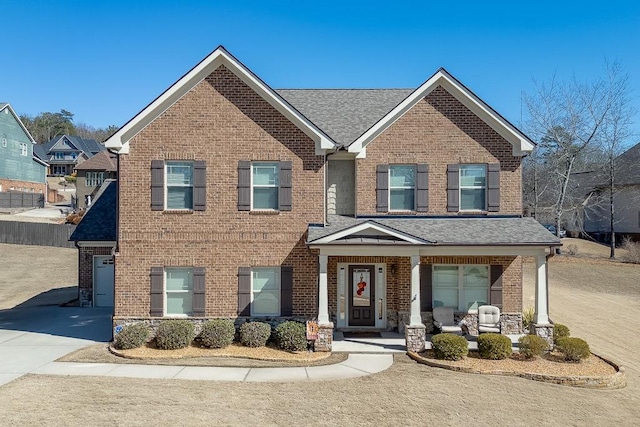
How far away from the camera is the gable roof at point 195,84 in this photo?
548 inches

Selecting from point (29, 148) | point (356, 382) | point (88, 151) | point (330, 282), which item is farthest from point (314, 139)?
point (88, 151)

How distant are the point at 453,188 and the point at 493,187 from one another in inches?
54.7

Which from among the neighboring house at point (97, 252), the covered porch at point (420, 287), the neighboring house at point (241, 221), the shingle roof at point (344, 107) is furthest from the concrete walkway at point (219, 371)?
the neighboring house at point (97, 252)

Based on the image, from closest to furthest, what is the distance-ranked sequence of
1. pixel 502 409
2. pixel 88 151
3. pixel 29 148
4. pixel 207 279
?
pixel 502 409 < pixel 207 279 < pixel 29 148 < pixel 88 151

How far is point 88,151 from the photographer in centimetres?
8838

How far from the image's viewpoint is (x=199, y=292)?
1405cm

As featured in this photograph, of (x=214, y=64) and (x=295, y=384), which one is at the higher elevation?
(x=214, y=64)

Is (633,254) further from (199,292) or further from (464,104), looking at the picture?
(199,292)

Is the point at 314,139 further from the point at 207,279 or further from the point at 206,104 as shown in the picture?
the point at 207,279

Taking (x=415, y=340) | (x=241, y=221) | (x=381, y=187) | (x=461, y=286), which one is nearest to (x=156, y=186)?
(x=241, y=221)

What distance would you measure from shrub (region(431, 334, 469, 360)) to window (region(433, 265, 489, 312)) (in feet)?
10.3

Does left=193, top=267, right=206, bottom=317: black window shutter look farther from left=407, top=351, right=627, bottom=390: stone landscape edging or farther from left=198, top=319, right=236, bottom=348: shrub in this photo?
left=407, top=351, right=627, bottom=390: stone landscape edging

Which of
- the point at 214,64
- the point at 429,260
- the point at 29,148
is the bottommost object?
the point at 429,260

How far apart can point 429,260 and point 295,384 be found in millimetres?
7116
